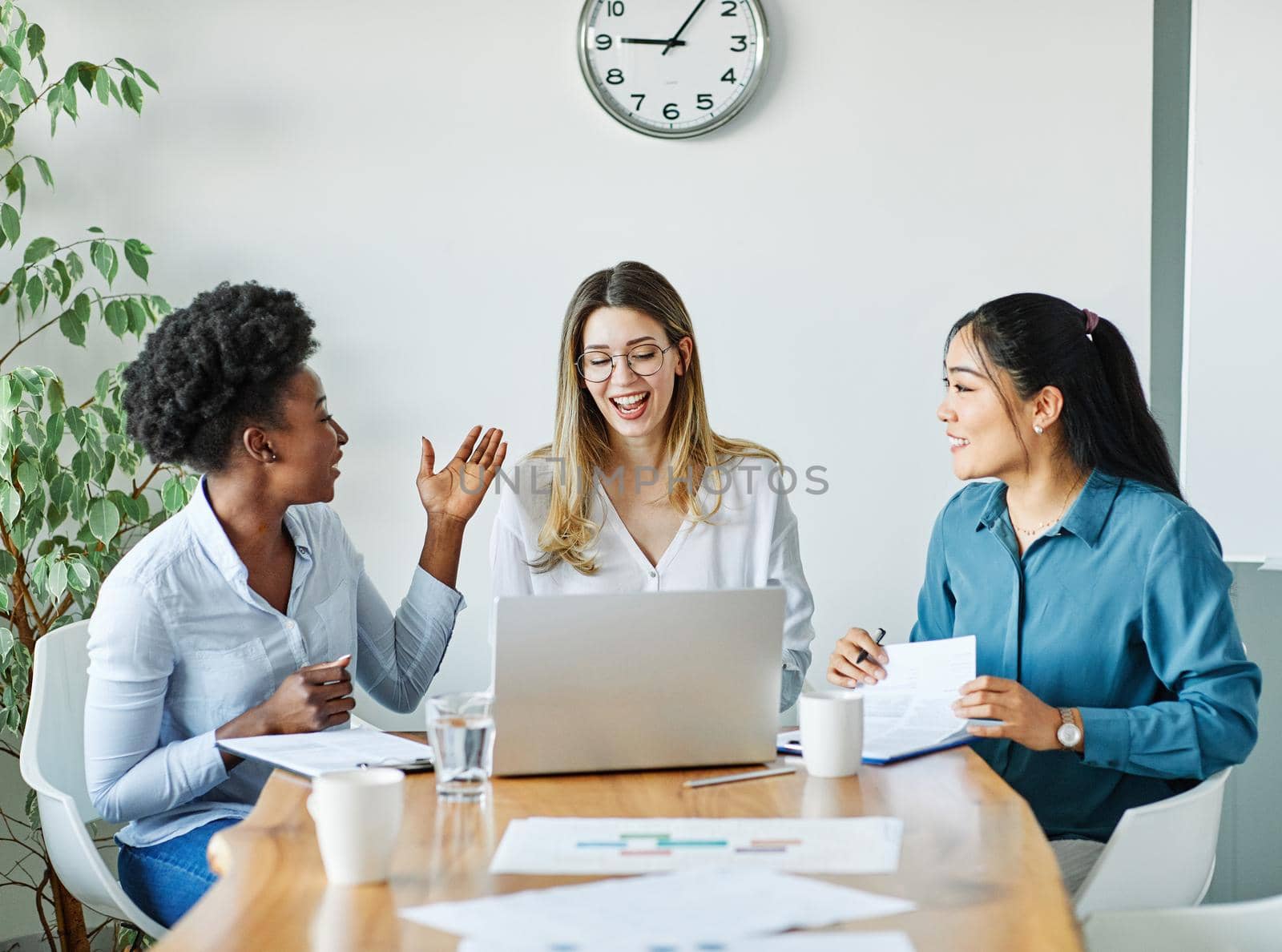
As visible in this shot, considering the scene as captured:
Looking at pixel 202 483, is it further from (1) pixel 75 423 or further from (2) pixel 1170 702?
(2) pixel 1170 702

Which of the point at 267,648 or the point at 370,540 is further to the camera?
the point at 370,540

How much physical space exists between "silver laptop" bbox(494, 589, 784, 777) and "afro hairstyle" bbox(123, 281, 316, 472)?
0.76 m

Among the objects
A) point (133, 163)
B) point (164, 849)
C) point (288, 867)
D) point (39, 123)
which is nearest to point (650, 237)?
point (133, 163)

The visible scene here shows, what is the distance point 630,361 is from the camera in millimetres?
2295

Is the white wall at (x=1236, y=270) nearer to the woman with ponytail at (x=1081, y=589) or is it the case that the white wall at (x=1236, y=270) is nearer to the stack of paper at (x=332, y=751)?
the woman with ponytail at (x=1081, y=589)

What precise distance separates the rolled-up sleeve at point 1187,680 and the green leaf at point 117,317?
2103 millimetres

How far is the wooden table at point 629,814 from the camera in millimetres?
966

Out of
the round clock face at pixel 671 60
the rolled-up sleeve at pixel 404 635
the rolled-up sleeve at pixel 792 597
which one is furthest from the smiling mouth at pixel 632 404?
the round clock face at pixel 671 60

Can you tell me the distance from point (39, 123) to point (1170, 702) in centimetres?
273

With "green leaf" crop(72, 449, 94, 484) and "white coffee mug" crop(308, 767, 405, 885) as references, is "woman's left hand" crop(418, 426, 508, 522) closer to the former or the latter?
"green leaf" crop(72, 449, 94, 484)

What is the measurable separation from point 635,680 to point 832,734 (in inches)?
9.2

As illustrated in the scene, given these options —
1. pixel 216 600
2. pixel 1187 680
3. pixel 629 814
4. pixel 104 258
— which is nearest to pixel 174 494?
pixel 104 258

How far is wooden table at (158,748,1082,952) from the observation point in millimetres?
966

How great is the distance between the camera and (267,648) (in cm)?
189
